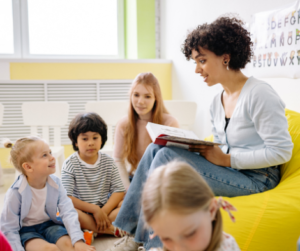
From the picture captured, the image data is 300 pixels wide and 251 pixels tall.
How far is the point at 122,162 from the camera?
1950mm

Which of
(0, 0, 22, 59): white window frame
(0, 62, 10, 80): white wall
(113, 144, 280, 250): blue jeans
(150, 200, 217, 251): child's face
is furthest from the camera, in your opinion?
(0, 0, 22, 59): white window frame

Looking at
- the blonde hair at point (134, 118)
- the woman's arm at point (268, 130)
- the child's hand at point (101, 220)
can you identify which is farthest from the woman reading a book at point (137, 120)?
the woman's arm at point (268, 130)

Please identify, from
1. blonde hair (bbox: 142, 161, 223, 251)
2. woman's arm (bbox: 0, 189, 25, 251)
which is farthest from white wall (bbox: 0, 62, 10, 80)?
blonde hair (bbox: 142, 161, 223, 251)

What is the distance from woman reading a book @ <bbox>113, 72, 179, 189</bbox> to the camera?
1889 mm

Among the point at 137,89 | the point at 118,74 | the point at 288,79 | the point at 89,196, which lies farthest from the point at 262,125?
the point at 118,74

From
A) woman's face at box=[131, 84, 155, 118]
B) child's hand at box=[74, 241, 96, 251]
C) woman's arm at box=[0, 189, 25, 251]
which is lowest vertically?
child's hand at box=[74, 241, 96, 251]

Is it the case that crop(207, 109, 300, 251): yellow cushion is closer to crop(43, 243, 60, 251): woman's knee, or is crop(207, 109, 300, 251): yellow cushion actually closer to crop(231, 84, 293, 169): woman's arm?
crop(231, 84, 293, 169): woman's arm

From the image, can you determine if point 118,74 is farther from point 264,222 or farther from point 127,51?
point 264,222

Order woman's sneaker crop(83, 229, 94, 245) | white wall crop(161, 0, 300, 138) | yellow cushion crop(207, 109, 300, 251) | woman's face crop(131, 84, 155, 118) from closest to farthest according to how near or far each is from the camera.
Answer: yellow cushion crop(207, 109, 300, 251), woman's sneaker crop(83, 229, 94, 245), woman's face crop(131, 84, 155, 118), white wall crop(161, 0, 300, 138)

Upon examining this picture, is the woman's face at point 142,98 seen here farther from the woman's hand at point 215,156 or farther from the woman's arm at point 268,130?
the woman's arm at point 268,130

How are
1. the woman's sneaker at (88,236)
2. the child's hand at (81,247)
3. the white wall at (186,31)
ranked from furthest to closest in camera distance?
the white wall at (186,31) < the woman's sneaker at (88,236) < the child's hand at (81,247)

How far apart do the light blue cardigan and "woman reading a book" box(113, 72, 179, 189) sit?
1.99 ft

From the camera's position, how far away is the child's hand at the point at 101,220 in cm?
166

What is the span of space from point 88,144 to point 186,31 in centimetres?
164
